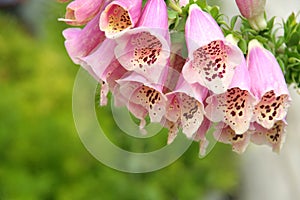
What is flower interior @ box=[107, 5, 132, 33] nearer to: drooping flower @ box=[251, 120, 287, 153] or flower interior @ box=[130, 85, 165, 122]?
flower interior @ box=[130, 85, 165, 122]

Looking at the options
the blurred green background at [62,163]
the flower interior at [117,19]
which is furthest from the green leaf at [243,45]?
the blurred green background at [62,163]

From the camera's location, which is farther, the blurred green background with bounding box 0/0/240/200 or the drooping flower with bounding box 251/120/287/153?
the blurred green background with bounding box 0/0/240/200

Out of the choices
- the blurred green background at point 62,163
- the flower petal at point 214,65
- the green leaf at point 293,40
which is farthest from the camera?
the blurred green background at point 62,163

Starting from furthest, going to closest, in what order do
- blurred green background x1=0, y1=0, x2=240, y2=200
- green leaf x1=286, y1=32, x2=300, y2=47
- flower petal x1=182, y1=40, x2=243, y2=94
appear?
blurred green background x1=0, y1=0, x2=240, y2=200, green leaf x1=286, y1=32, x2=300, y2=47, flower petal x1=182, y1=40, x2=243, y2=94

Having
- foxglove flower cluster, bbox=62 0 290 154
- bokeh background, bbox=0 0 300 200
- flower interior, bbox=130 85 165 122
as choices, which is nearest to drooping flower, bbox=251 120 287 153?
foxglove flower cluster, bbox=62 0 290 154

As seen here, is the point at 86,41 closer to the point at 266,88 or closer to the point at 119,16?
the point at 119,16

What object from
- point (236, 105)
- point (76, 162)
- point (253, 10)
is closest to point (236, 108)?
point (236, 105)

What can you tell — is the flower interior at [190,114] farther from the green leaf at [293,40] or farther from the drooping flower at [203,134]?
the green leaf at [293,40]
